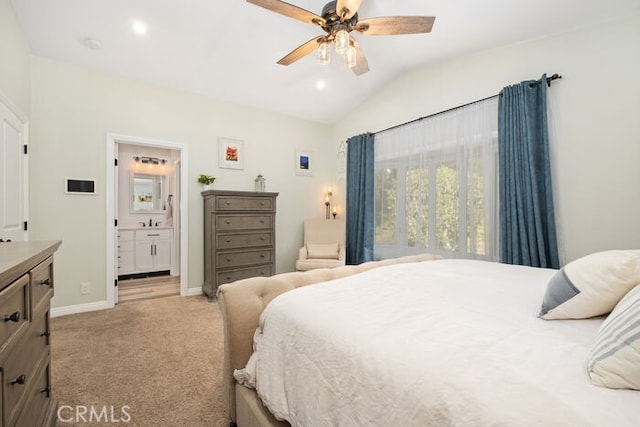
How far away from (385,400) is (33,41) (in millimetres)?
4150

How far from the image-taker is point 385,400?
2.36 feet

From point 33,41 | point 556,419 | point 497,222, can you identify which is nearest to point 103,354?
point 556,419

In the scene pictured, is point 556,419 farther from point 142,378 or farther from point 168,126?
point 168,126

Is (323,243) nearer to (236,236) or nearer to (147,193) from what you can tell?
Result: (236,236)

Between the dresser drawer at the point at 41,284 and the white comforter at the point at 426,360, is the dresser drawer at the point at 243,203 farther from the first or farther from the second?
the white comforter at the point at 426,360

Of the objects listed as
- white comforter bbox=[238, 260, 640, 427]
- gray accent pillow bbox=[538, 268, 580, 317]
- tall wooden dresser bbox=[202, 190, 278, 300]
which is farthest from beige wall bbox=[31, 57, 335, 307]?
gray accent pillow bbox=[538, 268, 580, 317]

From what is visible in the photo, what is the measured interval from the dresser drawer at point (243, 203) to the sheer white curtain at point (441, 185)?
61.7 inches

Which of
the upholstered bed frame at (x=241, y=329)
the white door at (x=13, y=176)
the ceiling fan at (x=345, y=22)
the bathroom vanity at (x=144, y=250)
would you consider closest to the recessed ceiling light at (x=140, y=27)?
the white door at (x=13, y=176)

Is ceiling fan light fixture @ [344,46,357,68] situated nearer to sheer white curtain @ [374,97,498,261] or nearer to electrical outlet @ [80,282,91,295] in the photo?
sheer white curtain @ [374,97,498,261]

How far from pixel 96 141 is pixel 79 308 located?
1863 mm

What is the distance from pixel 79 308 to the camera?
3145mm

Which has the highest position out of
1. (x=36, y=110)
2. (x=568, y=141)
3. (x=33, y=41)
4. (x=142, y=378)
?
(x=33, y=41)

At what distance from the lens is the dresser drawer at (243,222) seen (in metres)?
3.61

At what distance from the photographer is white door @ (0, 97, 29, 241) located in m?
2.21
